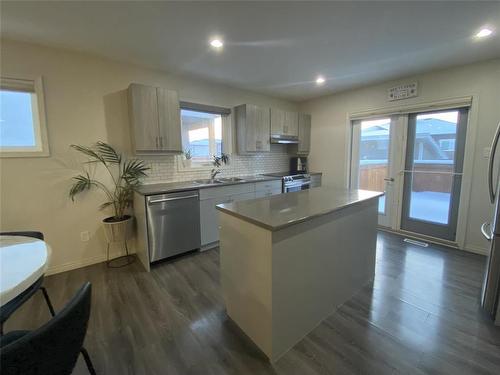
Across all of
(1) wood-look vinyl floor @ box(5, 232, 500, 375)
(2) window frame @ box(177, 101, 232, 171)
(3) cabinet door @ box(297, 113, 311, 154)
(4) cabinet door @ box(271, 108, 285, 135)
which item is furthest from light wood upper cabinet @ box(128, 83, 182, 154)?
(3) cabinet door @ box(297, 113, 311, 154)

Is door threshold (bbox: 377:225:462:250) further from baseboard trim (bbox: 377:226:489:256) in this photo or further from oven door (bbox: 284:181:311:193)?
oven door (bbox: 284:181:311:193)

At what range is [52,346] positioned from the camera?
0.79 m

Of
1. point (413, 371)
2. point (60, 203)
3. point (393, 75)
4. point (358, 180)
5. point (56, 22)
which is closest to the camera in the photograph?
point (413, 371)

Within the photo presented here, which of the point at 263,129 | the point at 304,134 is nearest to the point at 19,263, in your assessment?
the point at 263,129

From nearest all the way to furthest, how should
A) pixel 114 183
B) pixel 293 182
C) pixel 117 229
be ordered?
1. pixel 117 229
2. pixel 114 183
3. pixel 293 182

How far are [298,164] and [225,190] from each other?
2298mm

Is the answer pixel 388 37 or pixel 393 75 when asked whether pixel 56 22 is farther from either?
pixel 393 75

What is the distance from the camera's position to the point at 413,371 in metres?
1.44

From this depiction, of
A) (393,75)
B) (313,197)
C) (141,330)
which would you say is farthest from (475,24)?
(141,330)

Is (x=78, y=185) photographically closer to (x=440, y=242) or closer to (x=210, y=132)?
(x=210, y=132)

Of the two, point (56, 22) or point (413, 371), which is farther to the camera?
point (56, 22)

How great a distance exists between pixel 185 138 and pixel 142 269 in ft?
6.59

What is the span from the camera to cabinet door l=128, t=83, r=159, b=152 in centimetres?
280

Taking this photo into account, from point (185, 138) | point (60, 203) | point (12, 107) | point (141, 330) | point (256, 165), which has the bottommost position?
point (141, 330)
